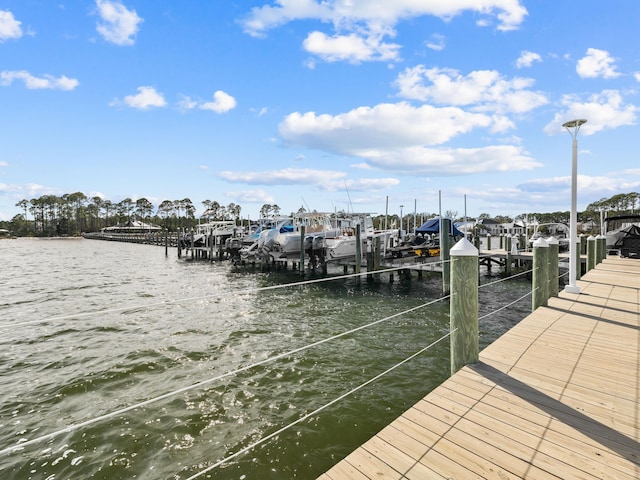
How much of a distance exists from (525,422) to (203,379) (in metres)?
5.44

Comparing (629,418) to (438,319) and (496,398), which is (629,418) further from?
(438,319)

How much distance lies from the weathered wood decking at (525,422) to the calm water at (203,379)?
173cm

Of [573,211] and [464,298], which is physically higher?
[573,211]

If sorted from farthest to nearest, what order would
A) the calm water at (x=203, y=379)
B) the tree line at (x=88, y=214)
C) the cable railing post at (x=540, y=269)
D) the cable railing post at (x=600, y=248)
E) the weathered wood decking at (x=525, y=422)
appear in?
→ the tree line at (x=88, y=214)
the cable railing post at (x=600, y=248)
the cable railing post at (x=540, y=269)
the calm water at (x=203, y=379)
the weathered wood decking at (x=525, y=422)

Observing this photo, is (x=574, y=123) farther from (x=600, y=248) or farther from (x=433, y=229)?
(x=433, y=229)

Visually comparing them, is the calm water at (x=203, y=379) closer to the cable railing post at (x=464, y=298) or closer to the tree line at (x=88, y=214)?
the cable railing post at (x=464, y=298)

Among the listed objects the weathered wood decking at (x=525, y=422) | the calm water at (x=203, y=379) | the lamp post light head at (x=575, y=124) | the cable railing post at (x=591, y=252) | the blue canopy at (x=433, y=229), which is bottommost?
the calm water at (x=203, y=379)

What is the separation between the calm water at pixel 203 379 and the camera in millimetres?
4176

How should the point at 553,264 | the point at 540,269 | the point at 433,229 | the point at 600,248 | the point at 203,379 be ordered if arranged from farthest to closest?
the point at 433,229
the point at 600,248
the point at 553,264
the point at 203,379
the point at 540,269

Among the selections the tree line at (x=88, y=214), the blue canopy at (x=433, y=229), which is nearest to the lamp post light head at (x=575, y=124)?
the blue canopy at (x=433, y=229)

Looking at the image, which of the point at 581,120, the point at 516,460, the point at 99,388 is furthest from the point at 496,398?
the point at 581,120

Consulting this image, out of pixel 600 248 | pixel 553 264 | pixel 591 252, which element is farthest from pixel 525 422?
pixel 600 248

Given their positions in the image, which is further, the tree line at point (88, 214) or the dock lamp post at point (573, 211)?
the tree line at point (88, 214)

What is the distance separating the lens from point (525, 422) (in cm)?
273
